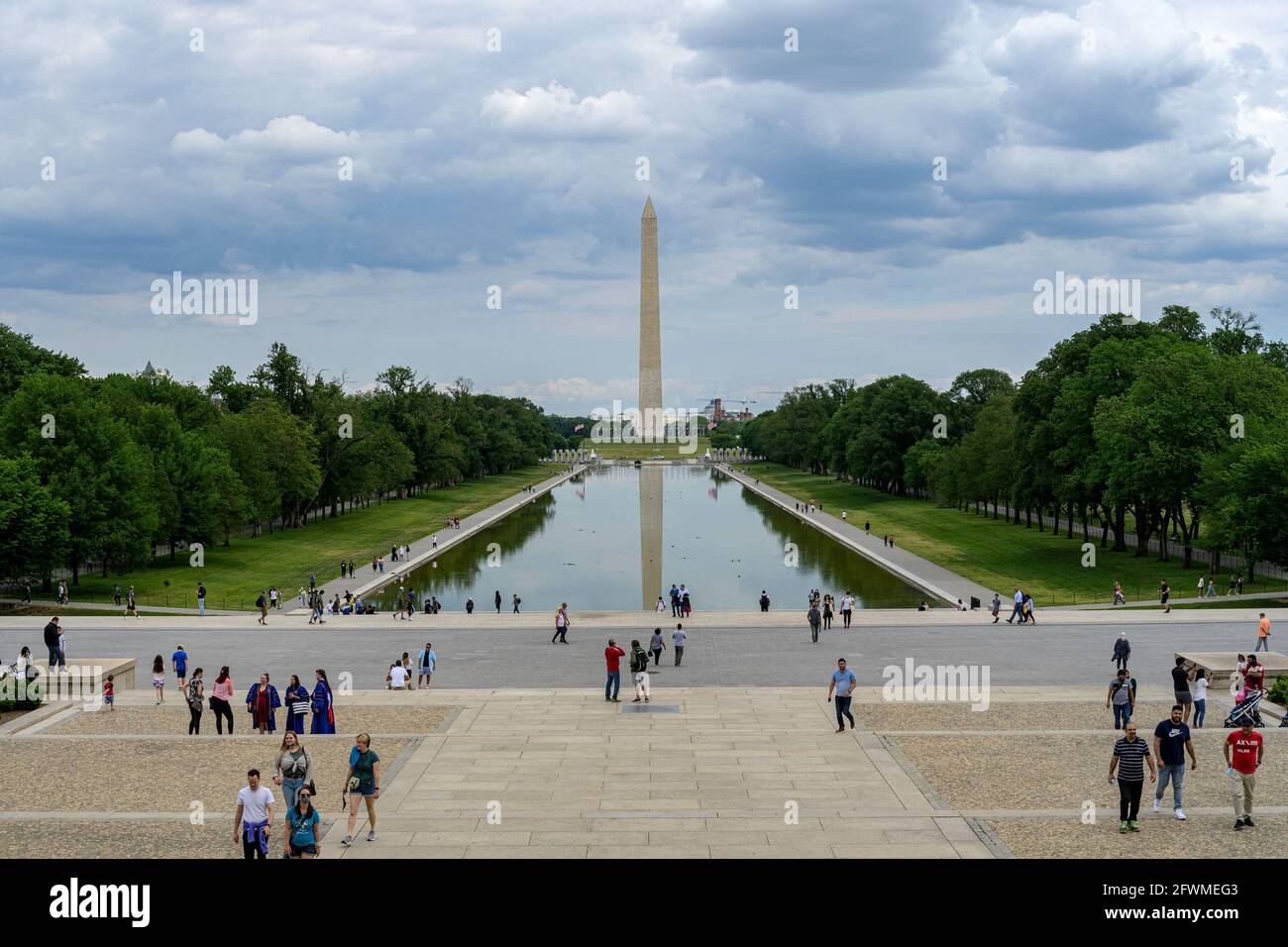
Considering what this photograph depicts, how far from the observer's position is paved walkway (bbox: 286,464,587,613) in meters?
49.6

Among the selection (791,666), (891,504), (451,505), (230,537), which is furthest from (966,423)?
(791,666)

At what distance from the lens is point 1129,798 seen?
45.3ft

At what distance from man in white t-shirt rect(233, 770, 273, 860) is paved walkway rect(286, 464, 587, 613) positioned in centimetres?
2958

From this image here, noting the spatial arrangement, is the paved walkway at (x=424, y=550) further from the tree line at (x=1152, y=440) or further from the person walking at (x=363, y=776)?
the tree line at (x=1152, y=440)

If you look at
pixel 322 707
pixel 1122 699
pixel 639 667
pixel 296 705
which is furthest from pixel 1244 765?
pixel 322 707

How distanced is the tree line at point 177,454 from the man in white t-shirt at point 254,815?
3525 centimetres

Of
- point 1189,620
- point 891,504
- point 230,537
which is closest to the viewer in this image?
point 1189,620

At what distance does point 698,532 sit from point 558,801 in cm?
5865

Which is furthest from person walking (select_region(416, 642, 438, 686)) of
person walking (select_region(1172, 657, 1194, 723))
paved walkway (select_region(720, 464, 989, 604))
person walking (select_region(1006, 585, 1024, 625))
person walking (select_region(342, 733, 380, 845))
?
paved walkway (select_region(720, 464, 989, 604))

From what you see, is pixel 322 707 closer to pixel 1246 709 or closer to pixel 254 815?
pixel 254 815

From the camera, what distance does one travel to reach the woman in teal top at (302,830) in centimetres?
1187

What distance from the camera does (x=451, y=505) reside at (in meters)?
102

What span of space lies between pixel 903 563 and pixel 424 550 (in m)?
25.6
